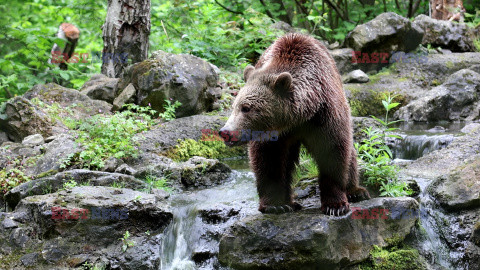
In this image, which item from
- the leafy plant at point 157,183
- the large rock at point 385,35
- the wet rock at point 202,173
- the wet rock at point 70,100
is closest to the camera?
the leafy plant at point 157,183

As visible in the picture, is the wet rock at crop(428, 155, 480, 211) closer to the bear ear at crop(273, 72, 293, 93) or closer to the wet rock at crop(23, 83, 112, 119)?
the bear ear at crop(273, 72, 293, 93)

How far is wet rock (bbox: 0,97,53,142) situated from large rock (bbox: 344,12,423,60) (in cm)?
834

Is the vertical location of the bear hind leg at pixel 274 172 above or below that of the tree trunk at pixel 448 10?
below

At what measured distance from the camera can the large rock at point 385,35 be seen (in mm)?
12047

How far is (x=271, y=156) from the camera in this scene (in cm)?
444

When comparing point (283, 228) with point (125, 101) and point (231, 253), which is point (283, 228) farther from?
point (125, 101)

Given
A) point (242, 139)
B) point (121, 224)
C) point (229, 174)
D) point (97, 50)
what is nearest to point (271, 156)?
point (242, 139)

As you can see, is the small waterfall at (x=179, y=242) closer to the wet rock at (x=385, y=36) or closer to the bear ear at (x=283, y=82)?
the bear ear at (x=283, y=82)

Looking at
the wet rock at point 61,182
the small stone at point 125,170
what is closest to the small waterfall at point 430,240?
the wet rock at point 61,182

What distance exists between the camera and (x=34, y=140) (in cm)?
705

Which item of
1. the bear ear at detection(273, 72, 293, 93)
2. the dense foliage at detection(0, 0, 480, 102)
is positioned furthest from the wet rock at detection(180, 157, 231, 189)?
the dense foliage at detection(0, 0, 480, 102)

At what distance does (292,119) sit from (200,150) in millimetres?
3903

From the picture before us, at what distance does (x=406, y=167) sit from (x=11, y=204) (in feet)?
18.4

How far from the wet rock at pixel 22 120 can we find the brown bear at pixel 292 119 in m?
4.54
